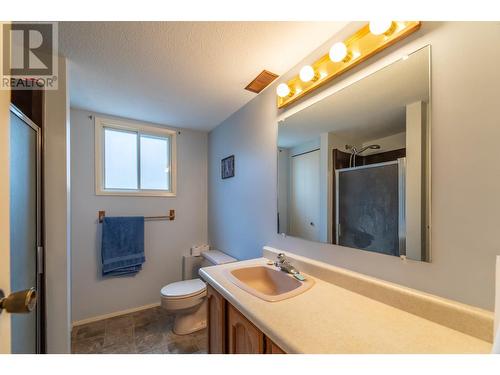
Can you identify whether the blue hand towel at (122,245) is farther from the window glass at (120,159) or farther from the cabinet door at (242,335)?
the cabinet door at (242,335)

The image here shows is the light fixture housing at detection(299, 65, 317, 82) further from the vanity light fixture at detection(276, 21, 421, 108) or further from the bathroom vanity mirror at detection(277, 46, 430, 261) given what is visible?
the bathroom vanity mirror at detection(277, 46, 430, 261)

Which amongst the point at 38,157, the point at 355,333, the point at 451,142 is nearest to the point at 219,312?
the point at 355,333

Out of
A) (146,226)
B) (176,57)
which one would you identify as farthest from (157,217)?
(176,57)

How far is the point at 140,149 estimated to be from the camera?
2.46m

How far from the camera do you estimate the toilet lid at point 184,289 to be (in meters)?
1.84

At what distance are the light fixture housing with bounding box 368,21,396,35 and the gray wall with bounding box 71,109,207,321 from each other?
220cm

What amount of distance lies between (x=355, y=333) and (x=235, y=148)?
177 centimetres

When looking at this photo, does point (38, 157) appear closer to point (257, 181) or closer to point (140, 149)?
point (140, 149)

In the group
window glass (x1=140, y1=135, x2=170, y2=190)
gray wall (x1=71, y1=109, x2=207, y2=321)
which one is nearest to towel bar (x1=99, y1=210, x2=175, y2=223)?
gray wall (x1=71, y1=109, x2=207, y2=321)

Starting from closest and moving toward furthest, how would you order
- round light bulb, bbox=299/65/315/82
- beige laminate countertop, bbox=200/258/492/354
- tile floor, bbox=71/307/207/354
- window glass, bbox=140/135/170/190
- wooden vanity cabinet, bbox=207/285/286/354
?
beige laminate countertop, bbox=200/258/492/354, wooden vanity cabinet, bbox=207/285/286/354, round light bulb, bbox=299/65/315/82, tile floor, bbox=71/307/207/354, window glass, bbox=140/135/170/190

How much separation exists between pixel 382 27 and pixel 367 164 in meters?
0.59

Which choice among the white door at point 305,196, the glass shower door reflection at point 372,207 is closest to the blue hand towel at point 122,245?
the white door at point 305,196

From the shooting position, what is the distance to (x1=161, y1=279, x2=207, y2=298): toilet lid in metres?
1.84

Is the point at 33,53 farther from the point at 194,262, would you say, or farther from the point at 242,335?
the point at 194,262
